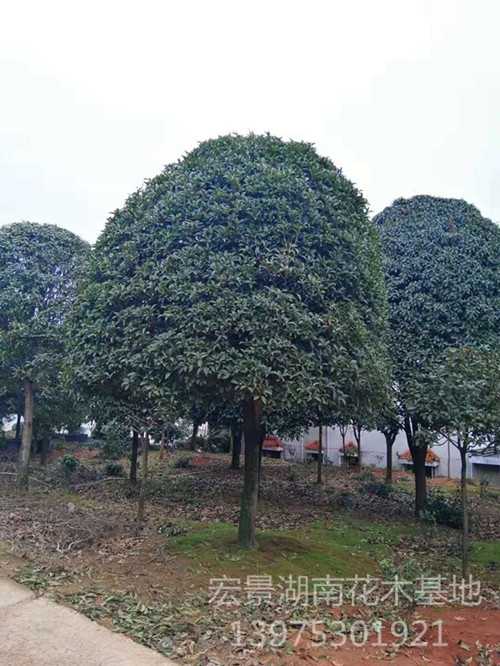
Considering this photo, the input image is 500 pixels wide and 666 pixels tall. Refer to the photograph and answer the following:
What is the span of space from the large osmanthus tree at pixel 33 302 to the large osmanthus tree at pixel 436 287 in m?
5.92

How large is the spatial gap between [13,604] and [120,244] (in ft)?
12.4

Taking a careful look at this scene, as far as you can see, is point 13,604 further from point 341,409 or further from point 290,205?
point 290,205

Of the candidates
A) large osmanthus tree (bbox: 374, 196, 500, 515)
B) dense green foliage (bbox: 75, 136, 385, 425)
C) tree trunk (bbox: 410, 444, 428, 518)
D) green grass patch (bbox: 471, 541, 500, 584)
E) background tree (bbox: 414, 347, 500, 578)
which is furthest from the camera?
tree trunk (bbox: 410, 444, 428, 518)

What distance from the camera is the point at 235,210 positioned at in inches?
221

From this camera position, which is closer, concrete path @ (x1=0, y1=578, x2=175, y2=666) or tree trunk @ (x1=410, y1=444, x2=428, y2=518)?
concrete path @ (x1=0, y1=578, x2=175, y2=666)

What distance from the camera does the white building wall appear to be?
62.0ft

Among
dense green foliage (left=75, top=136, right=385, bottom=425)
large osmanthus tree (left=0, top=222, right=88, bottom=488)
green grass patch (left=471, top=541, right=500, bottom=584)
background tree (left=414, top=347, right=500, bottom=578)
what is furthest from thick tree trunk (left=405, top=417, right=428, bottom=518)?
large osmanthus tree (left=0, top=222, right=88, bottom=488)

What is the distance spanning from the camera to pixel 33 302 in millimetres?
10320

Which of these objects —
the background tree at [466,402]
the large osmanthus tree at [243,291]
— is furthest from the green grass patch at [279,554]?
the background tree at [466,402]

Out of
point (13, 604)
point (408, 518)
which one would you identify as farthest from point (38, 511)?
point (408, 518)

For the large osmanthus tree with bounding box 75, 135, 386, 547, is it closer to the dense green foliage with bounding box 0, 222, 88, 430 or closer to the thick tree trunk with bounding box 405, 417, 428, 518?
the dense green foliage with bounding box 0, 222, 88, 430

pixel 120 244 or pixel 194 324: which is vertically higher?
pixel 120 244

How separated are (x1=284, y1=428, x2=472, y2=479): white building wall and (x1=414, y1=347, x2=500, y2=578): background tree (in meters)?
12.5

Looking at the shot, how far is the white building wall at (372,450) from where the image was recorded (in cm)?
1889
